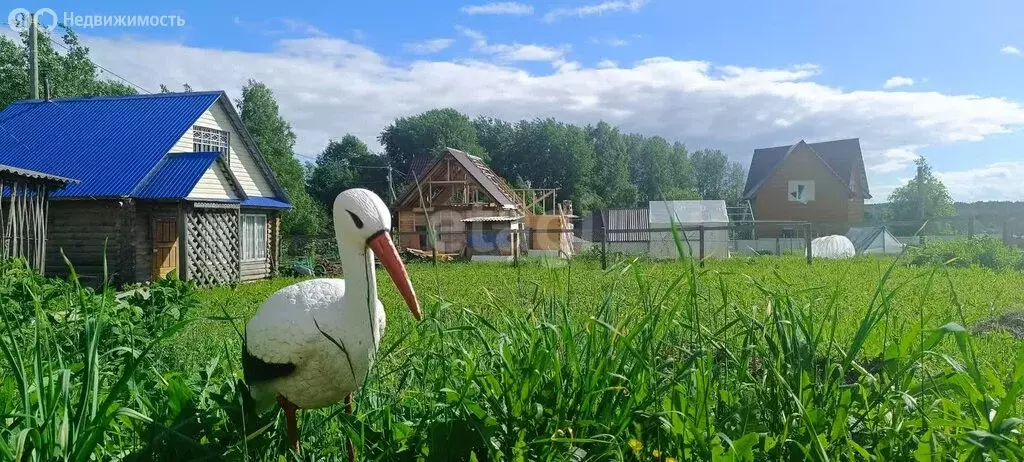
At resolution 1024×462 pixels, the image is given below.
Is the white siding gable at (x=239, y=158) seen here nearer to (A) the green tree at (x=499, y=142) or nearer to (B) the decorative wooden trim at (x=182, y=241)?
(B) the decorative wooden trim at (x=182, y=241)

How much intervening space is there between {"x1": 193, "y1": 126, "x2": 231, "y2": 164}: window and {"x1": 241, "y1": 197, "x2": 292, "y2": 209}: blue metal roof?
123 cm

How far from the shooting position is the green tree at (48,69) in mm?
26569

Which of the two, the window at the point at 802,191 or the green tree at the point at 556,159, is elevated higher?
the green tree at the point at 556,159

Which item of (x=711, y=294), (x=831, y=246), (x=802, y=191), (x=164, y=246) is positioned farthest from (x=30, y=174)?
(x=802, y=191)

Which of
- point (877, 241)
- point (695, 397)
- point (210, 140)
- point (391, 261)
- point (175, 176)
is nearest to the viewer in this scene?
point (695, 397)

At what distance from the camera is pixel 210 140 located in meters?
17.4

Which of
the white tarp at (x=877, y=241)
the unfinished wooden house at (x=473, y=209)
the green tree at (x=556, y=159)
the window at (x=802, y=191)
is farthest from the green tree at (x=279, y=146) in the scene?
the green tree at (x=556, y=159)

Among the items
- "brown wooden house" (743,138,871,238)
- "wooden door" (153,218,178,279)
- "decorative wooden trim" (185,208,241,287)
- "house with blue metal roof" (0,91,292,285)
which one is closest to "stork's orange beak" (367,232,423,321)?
"house with blue metal roof" (0,91,292,285)

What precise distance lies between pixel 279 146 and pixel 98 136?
654 centimetres

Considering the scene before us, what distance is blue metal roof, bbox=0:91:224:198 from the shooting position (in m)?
14.6

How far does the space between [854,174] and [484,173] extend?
21075mm

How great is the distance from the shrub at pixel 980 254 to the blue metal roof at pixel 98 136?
635 inches

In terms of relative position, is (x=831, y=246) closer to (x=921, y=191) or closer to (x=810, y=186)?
(x=810, y=186)

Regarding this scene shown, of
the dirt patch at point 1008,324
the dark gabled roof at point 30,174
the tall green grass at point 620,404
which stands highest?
the dark gabled roof at point 30,174
